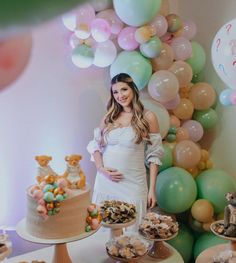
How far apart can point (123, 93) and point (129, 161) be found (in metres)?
0.38

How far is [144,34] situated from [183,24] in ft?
1.45

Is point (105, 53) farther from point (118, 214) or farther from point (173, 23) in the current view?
point (118, 214)

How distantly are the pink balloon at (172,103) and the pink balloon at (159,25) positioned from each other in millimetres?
418

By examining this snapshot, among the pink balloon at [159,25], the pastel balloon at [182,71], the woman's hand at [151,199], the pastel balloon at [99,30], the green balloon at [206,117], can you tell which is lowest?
the woman's hand at [151,199]

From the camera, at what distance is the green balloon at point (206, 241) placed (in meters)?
2.53

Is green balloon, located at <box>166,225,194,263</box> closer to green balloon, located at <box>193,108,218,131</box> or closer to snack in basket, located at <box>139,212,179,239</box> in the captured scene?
green balloon, located at <box>193,108,218,131</box>

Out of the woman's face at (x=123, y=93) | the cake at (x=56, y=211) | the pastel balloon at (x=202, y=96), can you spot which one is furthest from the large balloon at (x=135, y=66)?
the cake at (x=56, y=211)

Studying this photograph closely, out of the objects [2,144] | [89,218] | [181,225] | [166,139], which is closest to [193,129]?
[166,139]

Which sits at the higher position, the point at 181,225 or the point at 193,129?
the point at 193,129

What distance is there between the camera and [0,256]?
4.08 feet

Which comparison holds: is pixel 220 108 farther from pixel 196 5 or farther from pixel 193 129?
pixel 196 5

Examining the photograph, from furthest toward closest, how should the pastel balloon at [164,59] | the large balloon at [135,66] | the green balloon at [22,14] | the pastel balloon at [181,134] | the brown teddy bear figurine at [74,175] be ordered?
the pastel balloon at [181,134], the pastel balloon at [164,59], the large balloon at [135,66], the brown teddy bear figurine at [74,175], the green balloon at [22,14]

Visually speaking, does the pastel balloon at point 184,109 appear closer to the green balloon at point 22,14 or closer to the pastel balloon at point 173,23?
the pastel balloon at point 173,23

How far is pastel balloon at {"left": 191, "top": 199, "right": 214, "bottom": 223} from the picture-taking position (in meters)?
2.47
